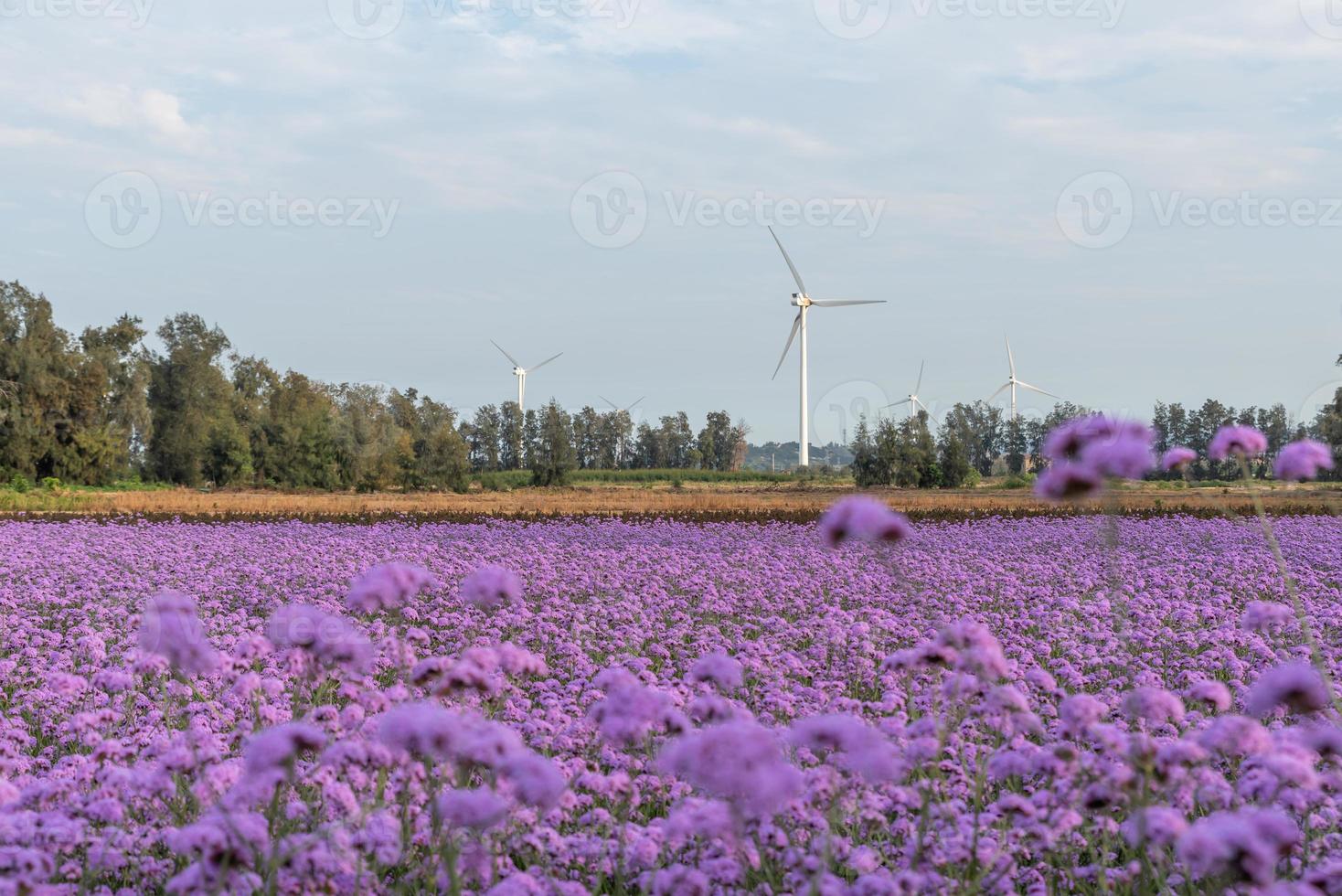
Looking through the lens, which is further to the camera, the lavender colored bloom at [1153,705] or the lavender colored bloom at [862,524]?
the lavender colored bloom at [1153,705]

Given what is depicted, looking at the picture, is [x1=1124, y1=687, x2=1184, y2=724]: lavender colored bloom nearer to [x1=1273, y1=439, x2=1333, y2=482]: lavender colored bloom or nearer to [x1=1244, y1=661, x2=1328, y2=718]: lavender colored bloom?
[x1=1244, y1=661, x2=1328, y2=718]: lavender colored bloom

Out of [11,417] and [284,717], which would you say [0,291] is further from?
[284,717]

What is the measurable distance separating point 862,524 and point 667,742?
12.5 ft

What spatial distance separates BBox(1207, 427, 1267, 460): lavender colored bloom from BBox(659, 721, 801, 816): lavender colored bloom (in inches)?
94.2

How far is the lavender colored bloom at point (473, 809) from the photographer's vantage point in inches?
126

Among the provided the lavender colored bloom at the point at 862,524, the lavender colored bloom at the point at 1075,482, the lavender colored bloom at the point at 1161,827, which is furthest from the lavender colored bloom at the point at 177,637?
the lavender colored bloom at the point at 1161,827

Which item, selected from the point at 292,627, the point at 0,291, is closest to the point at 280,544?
the point at 292,627

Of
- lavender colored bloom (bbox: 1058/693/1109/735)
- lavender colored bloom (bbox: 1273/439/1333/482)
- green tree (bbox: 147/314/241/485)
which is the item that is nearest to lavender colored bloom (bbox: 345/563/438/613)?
lavender colored bloom (bbox: 1058/693/1109/735)

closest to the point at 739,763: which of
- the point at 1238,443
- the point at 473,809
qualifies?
the point at 473,809

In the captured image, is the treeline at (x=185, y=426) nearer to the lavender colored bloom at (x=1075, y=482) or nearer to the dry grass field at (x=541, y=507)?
the dry grass field at (x=541, y=507)

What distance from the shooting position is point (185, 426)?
286 feet

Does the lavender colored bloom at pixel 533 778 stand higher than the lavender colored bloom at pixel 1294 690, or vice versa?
the lavender colored bloom at pixel 1294 690

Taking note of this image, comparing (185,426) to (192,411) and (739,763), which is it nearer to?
(192,411)

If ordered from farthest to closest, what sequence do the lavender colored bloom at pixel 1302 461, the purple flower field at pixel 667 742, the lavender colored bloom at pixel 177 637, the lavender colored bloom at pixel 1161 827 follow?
the lavender colored bloom at pixel 1302 461, the lavender colored bloom at pixel 177 637, the lavender colored bloom at pixel 1161 827, the purple flower field at pixel 667 742
